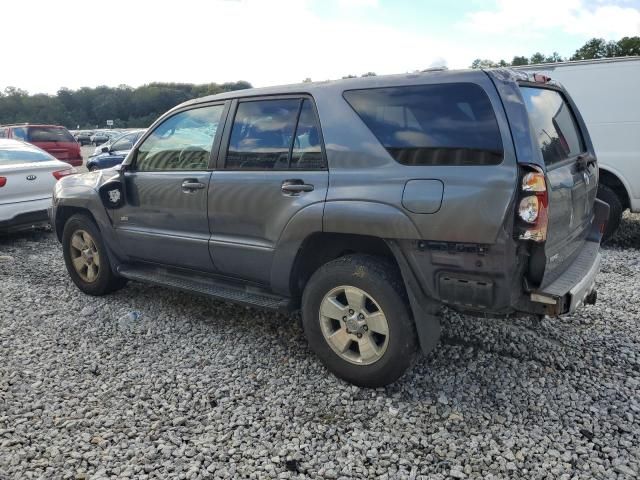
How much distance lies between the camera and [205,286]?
386 centimetres

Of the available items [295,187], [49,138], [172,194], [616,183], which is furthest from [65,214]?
[49,138]

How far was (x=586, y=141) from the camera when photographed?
3.78m

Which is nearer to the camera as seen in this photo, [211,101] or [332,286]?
[332,286]

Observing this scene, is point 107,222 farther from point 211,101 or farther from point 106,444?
point 106,444

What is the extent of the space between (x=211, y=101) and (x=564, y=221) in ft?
8.66

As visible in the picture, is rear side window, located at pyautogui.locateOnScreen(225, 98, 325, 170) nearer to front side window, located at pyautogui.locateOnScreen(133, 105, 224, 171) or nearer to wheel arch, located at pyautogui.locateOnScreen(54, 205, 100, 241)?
front side window, located at pyautogui.locateOnScreen(133, 105, 224, 171)

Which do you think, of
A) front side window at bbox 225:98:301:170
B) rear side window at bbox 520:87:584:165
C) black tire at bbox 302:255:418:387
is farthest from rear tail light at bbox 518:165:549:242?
front side window at bbox 225:98:301:170

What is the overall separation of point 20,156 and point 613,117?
26.8ft

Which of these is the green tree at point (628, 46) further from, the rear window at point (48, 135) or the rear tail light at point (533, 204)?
the rear tail light at point (533, 204)

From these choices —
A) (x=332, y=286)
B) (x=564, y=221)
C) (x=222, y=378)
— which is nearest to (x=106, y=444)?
(x=222, y=378)

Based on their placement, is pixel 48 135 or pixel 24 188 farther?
pixel 48 135

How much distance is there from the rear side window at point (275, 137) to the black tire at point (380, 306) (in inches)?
27.0

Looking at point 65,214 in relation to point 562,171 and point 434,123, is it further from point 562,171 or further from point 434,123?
point 562,171

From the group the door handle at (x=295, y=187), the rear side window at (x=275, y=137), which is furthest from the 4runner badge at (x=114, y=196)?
the door handle at (x=295, y=187)
